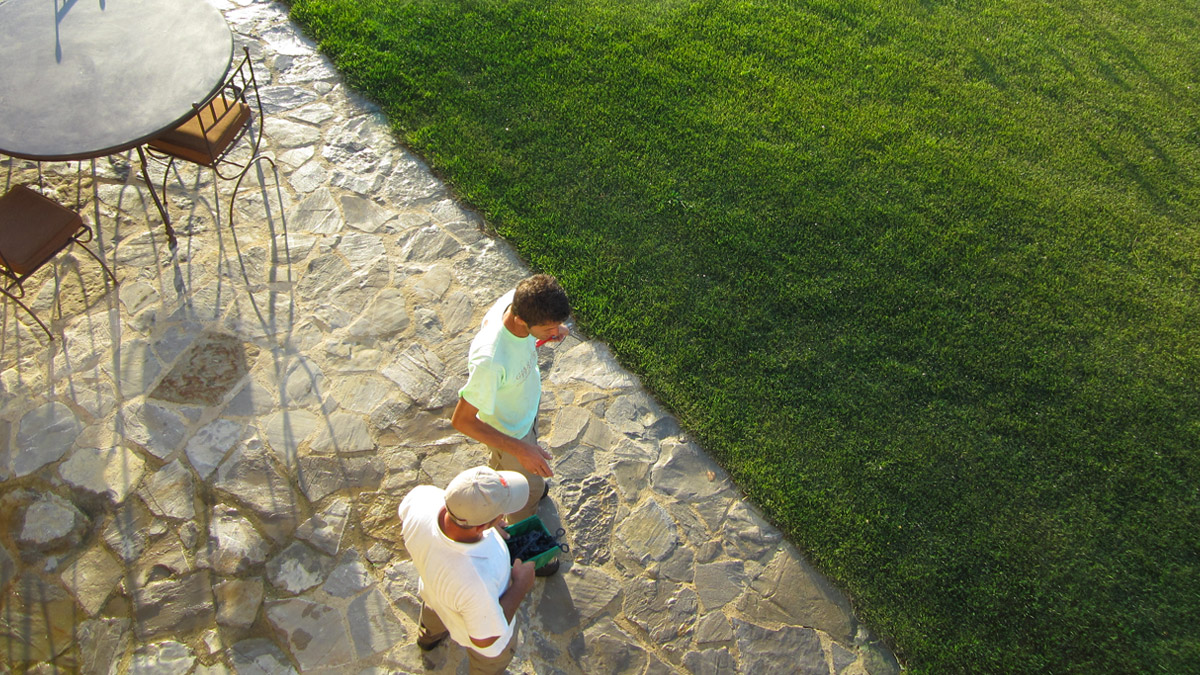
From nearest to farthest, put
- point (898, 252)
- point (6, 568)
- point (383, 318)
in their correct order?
point (6, 568) → point (383, 318) → point (898, 252)

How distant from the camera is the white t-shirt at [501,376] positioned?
3.58 metres

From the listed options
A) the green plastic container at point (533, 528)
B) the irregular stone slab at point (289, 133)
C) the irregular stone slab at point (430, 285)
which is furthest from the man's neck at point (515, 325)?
the irregular stone slab at point (289, 133)

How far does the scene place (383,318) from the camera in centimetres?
556

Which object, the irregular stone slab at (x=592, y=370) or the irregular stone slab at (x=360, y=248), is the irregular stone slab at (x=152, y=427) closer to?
the irregular stone slab at (x=360, y=248)

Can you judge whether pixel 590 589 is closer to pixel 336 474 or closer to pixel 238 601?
pixel 336 474

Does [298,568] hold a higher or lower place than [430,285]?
lower

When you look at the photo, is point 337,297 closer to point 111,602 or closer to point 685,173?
point 111,602

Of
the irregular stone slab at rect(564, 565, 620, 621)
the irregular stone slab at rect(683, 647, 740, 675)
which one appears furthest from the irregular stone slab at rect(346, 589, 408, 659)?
the irregular stone slab at rect(683, 647, 740, 675)

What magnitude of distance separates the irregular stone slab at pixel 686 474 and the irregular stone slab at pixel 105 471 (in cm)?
320

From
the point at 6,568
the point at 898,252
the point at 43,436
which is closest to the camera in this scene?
the point at 6,568

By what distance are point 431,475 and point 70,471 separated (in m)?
2.16

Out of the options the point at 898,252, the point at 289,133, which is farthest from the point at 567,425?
the point at 289,133

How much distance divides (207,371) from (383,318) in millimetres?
1210

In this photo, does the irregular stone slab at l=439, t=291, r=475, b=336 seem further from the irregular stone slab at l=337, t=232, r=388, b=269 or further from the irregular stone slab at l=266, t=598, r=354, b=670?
the irregular stone slab at l=266, t=598, r=354, b=670
